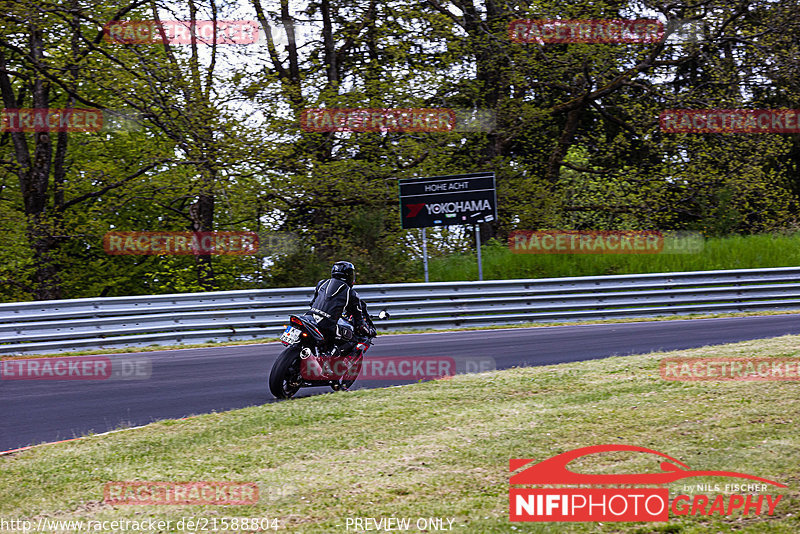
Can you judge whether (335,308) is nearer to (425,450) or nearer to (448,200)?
(425,450)

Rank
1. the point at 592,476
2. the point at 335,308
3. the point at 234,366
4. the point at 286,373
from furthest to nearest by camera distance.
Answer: the point at 234,366
the point at 335,308
the point at 286,373
the point at 592,476

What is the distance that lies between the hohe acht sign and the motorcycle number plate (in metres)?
8.91

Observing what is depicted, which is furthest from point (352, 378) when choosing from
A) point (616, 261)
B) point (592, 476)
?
point (616, 261)

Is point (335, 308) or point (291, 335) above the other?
point (335, 308)

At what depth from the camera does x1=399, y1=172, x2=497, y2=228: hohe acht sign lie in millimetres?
17391

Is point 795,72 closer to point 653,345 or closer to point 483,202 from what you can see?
point 483,202

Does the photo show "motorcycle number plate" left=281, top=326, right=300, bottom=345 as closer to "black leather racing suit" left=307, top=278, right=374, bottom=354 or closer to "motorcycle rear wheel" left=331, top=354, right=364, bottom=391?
"black leather racing suit" left=307, top=278, right=374, bottom=354

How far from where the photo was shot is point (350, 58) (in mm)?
23000

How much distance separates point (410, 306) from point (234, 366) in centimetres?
516

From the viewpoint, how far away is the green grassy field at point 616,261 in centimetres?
1888

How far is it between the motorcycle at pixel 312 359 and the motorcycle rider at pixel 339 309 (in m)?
0.02

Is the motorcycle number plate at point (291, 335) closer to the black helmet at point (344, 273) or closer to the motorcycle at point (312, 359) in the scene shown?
the motorcycle at point (312, 359)

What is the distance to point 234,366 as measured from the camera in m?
11.3

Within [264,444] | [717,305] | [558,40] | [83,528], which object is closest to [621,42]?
[558,40]
